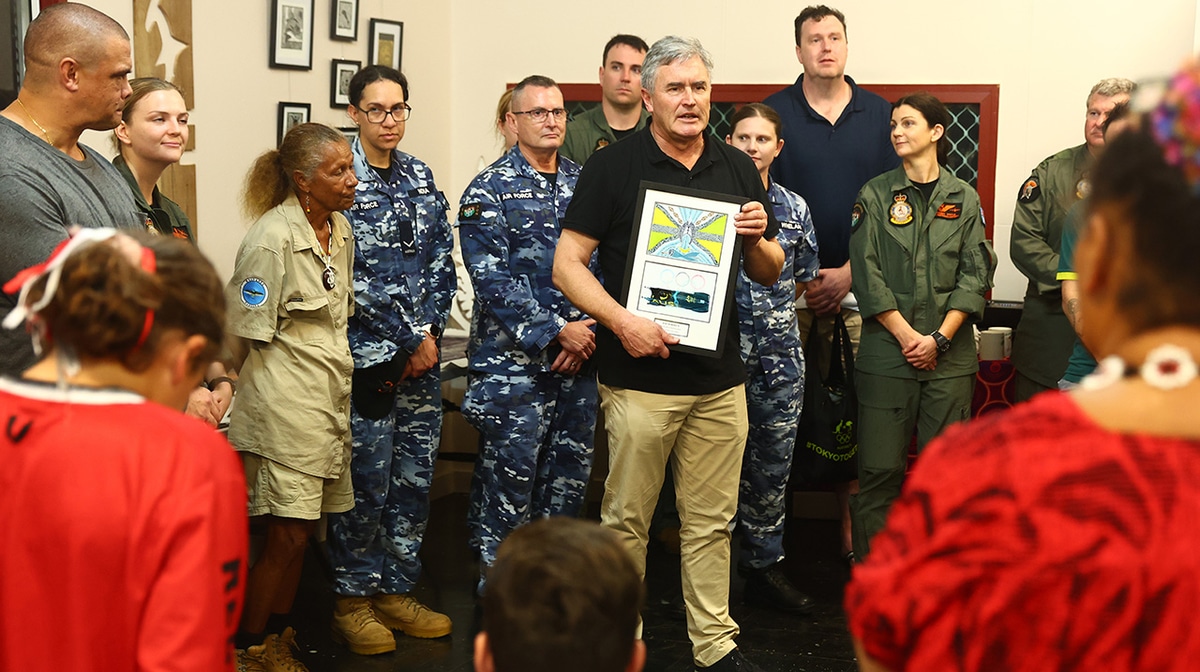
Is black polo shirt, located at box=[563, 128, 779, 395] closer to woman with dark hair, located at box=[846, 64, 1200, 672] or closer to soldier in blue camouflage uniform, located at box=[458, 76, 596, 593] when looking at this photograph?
soldier in blue camouflage uniform, located at box=[458, 76, 596, 593]

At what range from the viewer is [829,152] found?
487cm

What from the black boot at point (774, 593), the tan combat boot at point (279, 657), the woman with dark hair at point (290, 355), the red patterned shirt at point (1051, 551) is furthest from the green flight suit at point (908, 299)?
the red patterned shirt at point (1051, 551)

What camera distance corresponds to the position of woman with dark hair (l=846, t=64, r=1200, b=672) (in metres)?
1.11

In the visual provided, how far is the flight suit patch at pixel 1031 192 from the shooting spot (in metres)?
4.62

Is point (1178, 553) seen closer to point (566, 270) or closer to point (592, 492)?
point (566, 270)

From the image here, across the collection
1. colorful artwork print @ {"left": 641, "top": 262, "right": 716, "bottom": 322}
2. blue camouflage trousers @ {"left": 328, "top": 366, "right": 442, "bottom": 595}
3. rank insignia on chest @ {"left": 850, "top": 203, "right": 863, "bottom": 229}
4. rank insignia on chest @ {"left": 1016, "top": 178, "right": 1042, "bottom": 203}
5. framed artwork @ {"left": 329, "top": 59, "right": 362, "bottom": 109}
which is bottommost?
blue camouflage trousers @ {"left": 328, "top": 366, "right": 442, "bottom": 595}

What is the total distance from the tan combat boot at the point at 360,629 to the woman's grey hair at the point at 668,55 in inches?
73.8

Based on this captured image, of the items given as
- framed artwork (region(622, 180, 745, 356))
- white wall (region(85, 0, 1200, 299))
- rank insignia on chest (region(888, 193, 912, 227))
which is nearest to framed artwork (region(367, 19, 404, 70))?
white wall (region(85, 0, 1200, 299))

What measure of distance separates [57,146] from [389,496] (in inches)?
67.9

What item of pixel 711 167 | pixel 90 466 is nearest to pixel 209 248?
pixel 711 167

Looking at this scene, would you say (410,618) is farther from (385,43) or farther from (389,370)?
(385,43)

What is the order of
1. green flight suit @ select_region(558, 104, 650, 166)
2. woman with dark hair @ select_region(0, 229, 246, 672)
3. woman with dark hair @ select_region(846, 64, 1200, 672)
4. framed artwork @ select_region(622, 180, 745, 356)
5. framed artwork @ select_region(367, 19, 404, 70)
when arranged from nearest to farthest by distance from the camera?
woman with dark hair @ select_region(846, 64, 1200, 672)
woman with dark hair @ select_region(0, 229, 246, 672)
framed artwork @ select_region(622, 180, 745, 356)
green flight suit @ select_region(558, 104, 650, 166)
framed artwork @ select_region(367, 19, 404, 70)

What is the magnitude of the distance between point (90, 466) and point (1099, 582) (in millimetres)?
1159

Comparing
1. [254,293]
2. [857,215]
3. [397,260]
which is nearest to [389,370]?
[397,260]
